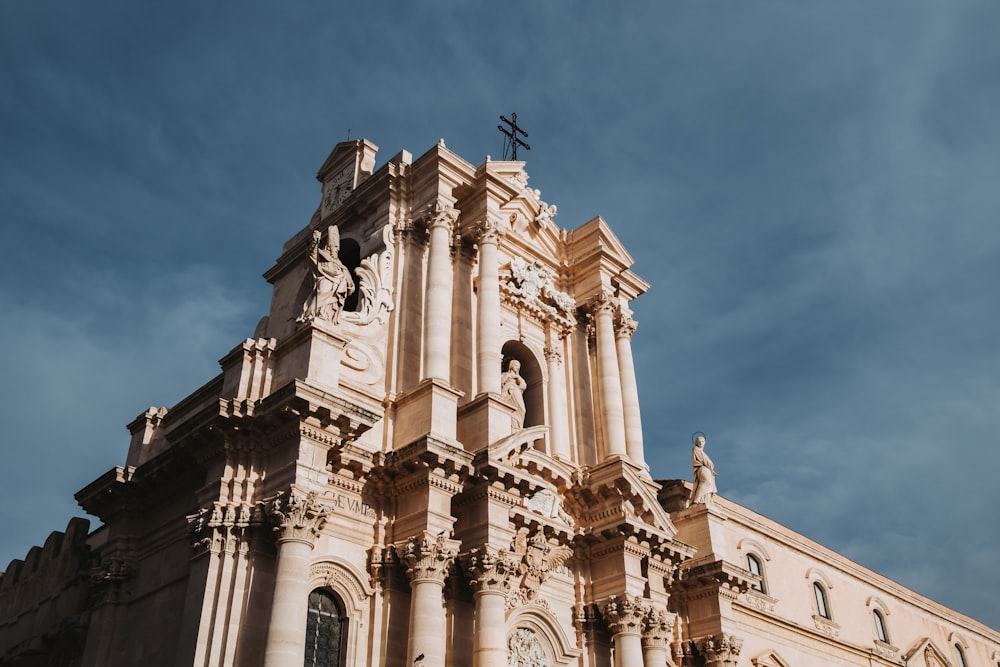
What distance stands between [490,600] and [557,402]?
7403 mm

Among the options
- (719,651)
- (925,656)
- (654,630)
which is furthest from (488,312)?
(925,656)

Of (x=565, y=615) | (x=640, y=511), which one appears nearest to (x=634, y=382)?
(x=640, y=511)

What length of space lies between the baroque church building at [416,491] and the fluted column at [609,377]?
0.07m

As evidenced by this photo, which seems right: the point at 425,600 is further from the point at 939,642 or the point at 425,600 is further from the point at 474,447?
the point at 939,642

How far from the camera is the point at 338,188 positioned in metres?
25.7

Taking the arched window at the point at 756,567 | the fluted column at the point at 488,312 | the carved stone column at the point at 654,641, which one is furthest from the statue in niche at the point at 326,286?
the arched window at the point at 756,567

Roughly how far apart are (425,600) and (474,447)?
11.8ft

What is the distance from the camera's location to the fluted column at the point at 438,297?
20.2m

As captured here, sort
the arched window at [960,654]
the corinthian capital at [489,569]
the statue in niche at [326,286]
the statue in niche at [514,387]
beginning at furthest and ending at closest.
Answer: the arched window at [960,654]
the statue in niche at [514,387]
the statue in niche at [326,286]
the corinthian capital at [489,569]

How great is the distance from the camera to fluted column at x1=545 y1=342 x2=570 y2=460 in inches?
931

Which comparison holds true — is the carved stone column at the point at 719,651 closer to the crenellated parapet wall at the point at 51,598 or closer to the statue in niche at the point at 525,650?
the statue in niche at the point at 525,650

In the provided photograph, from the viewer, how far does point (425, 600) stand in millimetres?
17078

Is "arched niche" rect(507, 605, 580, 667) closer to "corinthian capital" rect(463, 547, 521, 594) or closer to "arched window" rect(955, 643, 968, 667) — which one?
"corinthian capital" rect(463, 547, 521, 594)

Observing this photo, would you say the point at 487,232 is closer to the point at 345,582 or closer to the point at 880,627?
the point at 345,582
